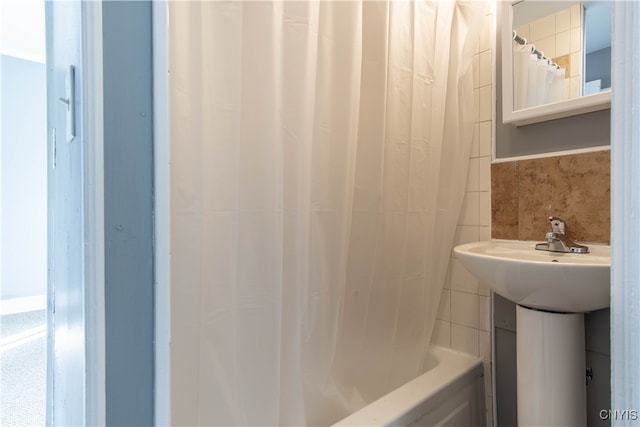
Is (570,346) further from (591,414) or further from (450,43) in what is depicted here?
(450,43)

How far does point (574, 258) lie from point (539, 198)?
0.97 ft

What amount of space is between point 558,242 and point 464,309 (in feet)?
1.65

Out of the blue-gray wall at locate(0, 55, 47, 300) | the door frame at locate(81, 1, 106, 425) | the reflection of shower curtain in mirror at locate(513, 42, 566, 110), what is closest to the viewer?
the door frame at locate(81, 1, 106, 425)

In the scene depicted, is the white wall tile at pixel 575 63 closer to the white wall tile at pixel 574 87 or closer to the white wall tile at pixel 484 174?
the white wall tile at pixel 574 87

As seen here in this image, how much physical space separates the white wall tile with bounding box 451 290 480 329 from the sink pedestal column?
434 millimetres

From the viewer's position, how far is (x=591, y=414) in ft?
3.58

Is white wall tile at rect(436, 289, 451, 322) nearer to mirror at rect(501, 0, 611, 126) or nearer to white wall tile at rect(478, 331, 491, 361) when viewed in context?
white wall tile at rect(478, 331, 491, 361)

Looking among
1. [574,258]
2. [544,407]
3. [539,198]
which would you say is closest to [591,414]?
[544,407]

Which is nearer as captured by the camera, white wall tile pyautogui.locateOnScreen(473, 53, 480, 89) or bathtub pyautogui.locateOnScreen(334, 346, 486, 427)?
bathtub pyautogui.locateOnScreen(334, 346, 486, 427)

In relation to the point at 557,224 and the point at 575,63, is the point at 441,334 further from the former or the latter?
the point at 575,63

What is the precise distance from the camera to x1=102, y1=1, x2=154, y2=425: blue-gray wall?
54 cm

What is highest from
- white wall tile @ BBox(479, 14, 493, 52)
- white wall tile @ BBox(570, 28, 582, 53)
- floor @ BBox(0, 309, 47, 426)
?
white wall tile @ BBox(479, 14, 493, 52)

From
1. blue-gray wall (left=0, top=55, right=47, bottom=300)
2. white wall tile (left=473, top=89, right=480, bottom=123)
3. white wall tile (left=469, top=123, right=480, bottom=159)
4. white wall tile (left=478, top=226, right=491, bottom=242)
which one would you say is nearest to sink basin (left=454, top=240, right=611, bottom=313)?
white wall tile (left=478, top=226, right=491, bottom=242)

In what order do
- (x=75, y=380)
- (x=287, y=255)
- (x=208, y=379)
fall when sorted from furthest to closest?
(x=287, y=255) < (x=208, y=379) < (x=75, y=380)
